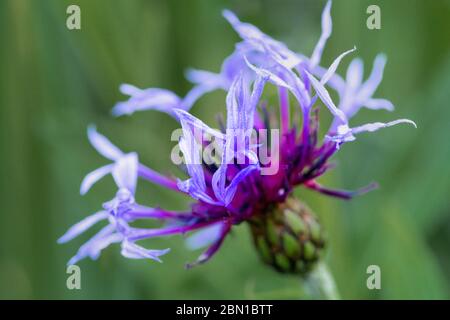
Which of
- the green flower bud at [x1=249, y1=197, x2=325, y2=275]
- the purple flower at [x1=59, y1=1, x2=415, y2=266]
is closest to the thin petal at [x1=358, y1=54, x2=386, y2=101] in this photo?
the purple flower at [x1=59, y1=1, x2=415, y2=266]

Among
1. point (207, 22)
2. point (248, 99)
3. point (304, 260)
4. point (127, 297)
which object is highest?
point (207, 22)

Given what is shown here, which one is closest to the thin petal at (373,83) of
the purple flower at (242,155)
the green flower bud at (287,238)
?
the purple flower at (242,155)

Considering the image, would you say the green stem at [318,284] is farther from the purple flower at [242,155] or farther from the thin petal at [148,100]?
the thin petal at [148,100]

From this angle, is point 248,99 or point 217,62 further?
point 217,62

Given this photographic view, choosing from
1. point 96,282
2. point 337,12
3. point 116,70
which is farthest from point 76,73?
point 337,12

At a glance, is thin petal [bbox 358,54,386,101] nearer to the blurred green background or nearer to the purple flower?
the purple flower

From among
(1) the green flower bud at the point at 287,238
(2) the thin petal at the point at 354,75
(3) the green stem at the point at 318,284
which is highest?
(2) the thin petal at the point at 354,75
